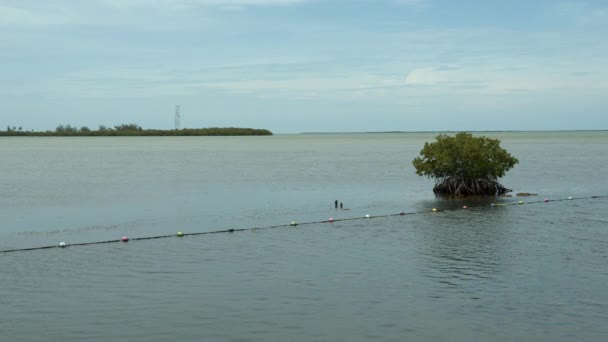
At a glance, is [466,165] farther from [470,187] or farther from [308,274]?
[308,274]

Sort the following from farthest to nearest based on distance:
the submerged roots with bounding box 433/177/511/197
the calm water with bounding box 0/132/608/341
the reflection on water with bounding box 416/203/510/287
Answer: the submerged roots with bounding box 433/177/511/197
the reflection on water with bounding box 416/203/510/287
the calm water with bounding box 0/132/608/341

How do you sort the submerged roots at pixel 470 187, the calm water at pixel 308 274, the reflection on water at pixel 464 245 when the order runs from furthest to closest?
the submerged roots at pixel 470 187 → the reflection on water at pixel 464 245 → the calm water at pixel 308 274

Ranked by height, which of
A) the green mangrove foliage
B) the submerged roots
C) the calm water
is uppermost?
the green mangrove foliage

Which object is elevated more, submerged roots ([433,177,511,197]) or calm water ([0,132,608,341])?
submerged roots ([433,177,511,197])

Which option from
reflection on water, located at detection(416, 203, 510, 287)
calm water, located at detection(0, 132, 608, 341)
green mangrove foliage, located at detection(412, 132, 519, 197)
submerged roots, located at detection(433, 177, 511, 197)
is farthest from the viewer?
submerged roots, located at detection(433, 177, 511, 197)

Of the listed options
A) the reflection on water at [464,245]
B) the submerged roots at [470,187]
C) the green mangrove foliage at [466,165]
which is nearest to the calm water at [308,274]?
the reflection on water at [464,245]

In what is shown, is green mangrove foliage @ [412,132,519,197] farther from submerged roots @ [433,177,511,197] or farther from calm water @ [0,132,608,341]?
calm water @ [0,132,608,341]

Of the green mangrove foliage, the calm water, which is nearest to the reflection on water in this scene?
the calm water

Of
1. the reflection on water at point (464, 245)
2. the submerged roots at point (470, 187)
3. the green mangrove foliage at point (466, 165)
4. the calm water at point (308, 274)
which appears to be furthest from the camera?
the submerged roots at point (470, 187)

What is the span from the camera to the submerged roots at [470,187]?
46.1m

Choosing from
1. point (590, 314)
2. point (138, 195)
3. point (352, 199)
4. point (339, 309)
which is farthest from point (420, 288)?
point (138, 195)

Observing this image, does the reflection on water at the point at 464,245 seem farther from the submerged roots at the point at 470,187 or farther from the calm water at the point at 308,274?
the submerged roots at the point at 470,187

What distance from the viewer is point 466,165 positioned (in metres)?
45.9

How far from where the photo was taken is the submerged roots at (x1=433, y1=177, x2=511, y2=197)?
1815 inches
